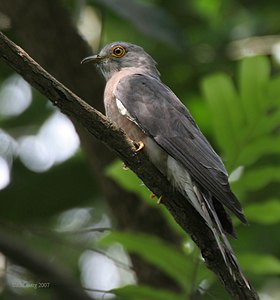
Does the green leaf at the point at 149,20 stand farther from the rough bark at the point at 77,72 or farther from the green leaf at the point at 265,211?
the green leaf at the point at 265,211

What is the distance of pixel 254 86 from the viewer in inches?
216

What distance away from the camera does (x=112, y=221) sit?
7.15 metres

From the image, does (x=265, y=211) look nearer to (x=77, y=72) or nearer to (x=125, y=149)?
(x=125, y=149)

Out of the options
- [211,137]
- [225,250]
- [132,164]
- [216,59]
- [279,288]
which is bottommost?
[225,250]

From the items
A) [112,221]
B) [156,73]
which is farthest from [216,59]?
[112,221]

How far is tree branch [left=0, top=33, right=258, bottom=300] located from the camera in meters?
3.75

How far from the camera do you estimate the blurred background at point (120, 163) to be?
5191 millimetres

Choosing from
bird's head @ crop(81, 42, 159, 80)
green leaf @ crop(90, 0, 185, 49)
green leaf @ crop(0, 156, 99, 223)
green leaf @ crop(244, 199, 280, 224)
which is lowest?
green leaf @ crop(244, 199, 280, 224)

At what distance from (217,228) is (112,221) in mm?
3049

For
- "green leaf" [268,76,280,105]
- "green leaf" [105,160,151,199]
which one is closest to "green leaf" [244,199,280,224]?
"green leaf" [105,160,151,199]

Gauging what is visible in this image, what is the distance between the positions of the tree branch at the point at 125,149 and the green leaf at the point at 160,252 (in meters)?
0.57

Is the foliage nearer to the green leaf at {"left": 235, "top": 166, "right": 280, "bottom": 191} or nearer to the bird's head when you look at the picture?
the green leaf at {"left": 235, "top": 166, "right": 280, "bottom": 191}

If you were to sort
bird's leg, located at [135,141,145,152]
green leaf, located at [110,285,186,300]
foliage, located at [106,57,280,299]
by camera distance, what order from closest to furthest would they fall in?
bird's leg, located at [135,141,145,152]
green leaf, located at [110,285,186,300]
foliage, located at [106,57,280,299]

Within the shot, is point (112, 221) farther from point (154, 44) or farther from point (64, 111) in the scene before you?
point (64, 111)
